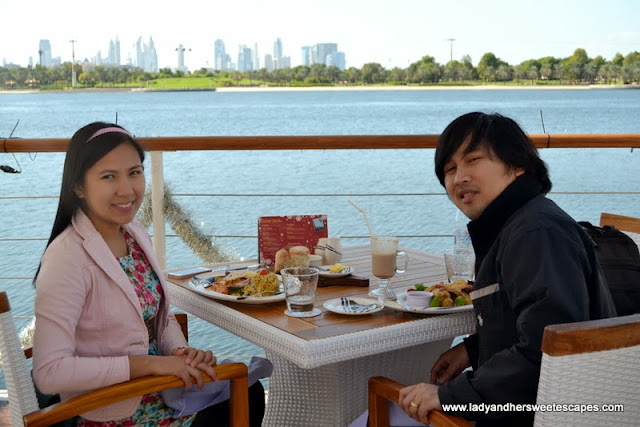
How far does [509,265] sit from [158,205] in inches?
85.3

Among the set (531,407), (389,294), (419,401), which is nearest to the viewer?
(531,407)

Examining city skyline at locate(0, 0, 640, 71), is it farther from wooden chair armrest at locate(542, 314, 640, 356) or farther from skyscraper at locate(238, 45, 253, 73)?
wooden chair armrest at locate(542, 314, 640, 356)

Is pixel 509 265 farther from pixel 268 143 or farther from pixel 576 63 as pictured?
pixel 576 63

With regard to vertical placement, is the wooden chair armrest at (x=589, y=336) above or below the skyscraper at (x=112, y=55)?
below

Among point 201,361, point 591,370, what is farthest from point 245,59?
point 591,370

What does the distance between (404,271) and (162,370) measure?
900mm

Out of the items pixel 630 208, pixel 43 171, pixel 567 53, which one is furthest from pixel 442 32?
pixel 630 208

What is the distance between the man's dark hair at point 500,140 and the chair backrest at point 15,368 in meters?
1.03

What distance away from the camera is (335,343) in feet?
5.40

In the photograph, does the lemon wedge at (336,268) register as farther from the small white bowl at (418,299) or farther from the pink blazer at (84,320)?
the pink blazer at (84,320)

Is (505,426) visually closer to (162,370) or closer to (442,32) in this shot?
(162,370)

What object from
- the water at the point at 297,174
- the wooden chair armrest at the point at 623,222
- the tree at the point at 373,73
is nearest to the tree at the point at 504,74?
the water at the point at 297,174

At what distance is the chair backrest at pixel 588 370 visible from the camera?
1.20 meters

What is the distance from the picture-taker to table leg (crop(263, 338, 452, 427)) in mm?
2129
